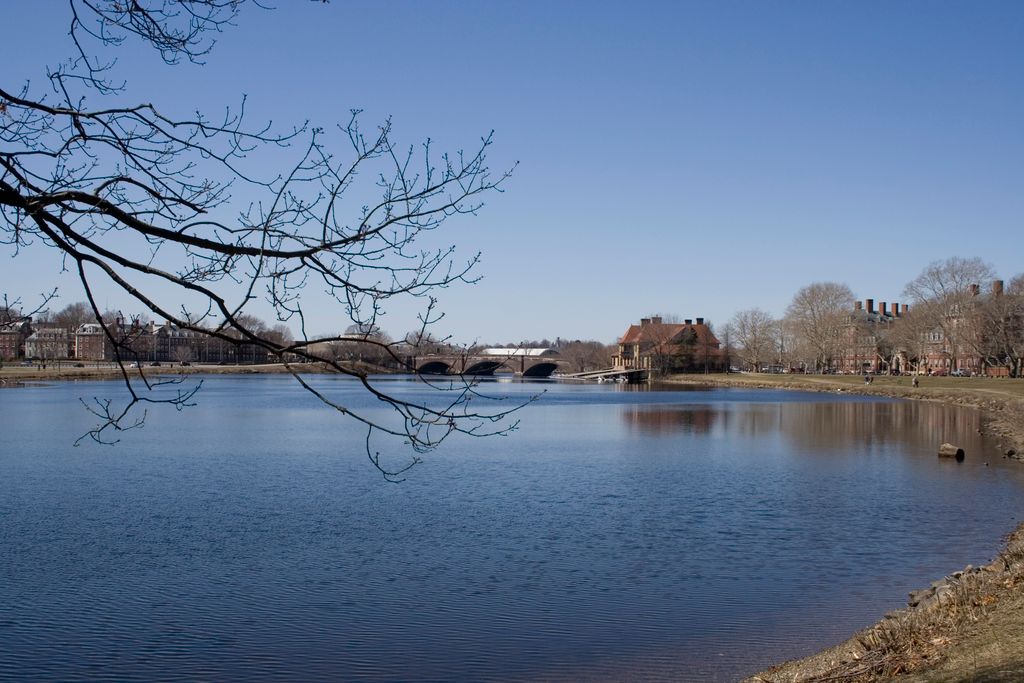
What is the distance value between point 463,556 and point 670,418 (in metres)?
37.9

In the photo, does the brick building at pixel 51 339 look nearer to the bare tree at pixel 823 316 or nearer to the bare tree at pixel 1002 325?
the bare tree at pixel 1002 325

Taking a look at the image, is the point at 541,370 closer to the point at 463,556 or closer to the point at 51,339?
the point at 51,339

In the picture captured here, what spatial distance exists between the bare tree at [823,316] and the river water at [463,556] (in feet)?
300

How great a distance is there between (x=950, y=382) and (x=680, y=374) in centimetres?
5372

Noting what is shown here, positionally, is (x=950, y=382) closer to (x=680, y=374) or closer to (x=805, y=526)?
(x=680, y=374)

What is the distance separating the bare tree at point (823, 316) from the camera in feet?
399

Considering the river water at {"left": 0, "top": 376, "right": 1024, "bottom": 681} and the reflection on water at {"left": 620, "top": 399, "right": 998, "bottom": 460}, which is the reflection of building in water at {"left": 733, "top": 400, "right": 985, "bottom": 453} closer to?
the reflection on water at {"left": 620, "top": 399, "right": 998, "bottom": 460}

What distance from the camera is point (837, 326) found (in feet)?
397

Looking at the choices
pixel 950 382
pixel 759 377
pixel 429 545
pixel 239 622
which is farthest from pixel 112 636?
pixel 759 377

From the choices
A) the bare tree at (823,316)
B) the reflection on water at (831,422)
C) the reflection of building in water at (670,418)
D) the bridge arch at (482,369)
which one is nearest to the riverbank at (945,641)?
the bridge arch at (482,369)

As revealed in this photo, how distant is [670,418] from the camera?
176 feet

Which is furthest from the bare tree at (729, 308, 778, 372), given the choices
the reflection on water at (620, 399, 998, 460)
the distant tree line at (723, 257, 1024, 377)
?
the reflection on water at (620, 399, 998, 460)

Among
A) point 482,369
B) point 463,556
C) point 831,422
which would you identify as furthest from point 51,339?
point 831,422

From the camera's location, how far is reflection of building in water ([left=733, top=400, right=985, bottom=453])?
4038 centimetres
